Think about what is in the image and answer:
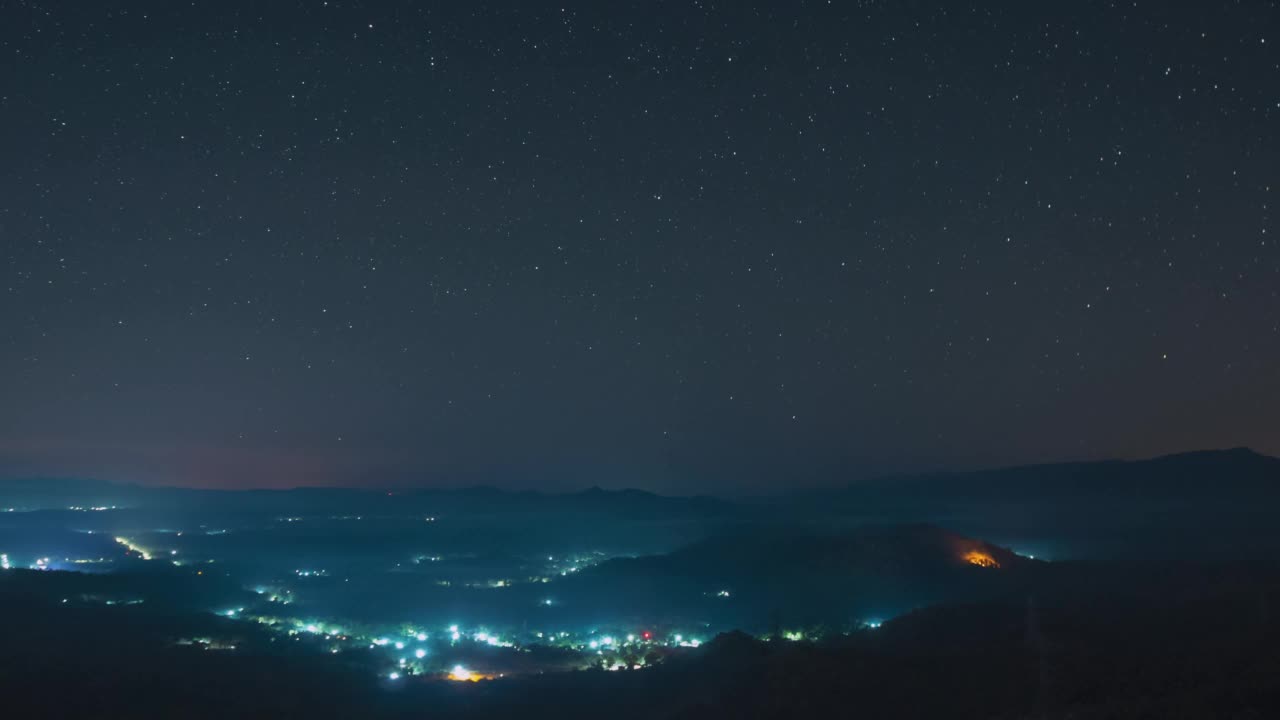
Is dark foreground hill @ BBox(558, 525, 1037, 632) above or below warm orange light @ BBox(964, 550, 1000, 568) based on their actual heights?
below

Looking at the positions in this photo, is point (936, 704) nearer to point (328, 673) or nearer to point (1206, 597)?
point (1206, 597)

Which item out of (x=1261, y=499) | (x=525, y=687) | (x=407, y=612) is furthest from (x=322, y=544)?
(x=1261, y=499)

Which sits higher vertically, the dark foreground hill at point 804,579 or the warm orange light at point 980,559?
the warm orange light at point 980,559

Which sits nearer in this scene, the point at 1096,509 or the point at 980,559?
the point at 980,559

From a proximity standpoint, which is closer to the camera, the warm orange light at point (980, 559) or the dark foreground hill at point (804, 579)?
the dark foreground hill at point (804, 579)

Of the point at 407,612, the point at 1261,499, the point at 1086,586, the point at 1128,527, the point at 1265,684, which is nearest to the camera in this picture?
the point at 1265,684

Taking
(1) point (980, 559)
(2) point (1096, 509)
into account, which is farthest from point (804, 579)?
(2) point (1096, 509)

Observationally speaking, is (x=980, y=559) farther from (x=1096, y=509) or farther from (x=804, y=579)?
(x=1096, y=509)

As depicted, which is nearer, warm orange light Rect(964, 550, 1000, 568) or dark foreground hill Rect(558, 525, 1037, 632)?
dark foreground hill Rect(558, 525, 1037, 632)
